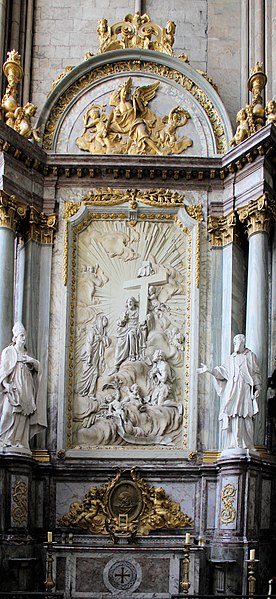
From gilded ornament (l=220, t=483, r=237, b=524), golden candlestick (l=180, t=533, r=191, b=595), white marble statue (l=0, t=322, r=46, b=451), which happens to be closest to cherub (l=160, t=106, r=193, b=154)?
white marble statue (l=0, t=322, r=46, b=451)

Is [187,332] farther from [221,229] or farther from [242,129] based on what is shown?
[242,129]

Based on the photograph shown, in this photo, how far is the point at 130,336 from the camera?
52.9ft

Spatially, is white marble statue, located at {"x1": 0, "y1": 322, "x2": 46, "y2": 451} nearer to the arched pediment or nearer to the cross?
the cross

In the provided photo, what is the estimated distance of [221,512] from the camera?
1473 centimetres

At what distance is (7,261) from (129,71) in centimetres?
358

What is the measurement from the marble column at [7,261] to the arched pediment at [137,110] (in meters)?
1.39

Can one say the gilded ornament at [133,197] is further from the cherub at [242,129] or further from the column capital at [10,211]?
the cherub at [242,129]

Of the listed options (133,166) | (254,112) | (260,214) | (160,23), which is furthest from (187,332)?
(160,23)

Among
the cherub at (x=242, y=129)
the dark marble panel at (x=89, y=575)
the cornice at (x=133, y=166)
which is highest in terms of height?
the cherub at (x=242, y=129)

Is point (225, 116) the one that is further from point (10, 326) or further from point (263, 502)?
point (263, 502)

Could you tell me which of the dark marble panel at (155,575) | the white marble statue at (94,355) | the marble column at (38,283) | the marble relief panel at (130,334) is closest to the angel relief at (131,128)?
the marble relief panel at (130,334)

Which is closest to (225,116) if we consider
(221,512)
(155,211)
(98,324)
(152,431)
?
A: (155,211)

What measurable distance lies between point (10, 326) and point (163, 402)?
237 centimetres

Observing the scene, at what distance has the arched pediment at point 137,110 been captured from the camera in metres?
16.7
